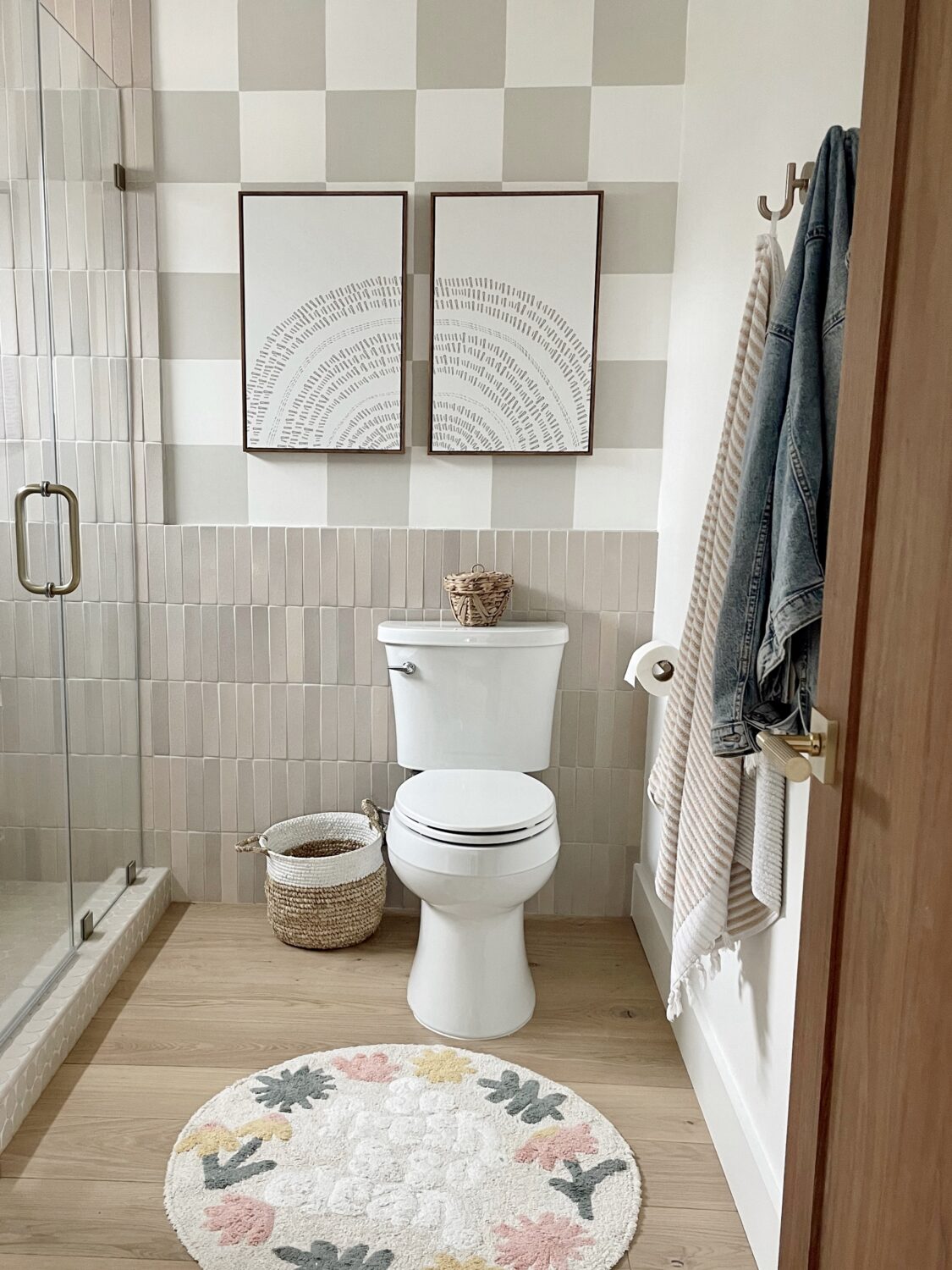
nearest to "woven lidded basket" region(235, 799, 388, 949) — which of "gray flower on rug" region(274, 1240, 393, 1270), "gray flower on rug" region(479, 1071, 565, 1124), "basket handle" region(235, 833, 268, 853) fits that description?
"basket handle" region(235, 833, 268, 853)

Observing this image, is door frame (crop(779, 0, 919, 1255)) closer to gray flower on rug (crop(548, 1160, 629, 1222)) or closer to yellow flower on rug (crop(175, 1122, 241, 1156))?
gray flower on rug (crop(548, 1160, 629, 1222))

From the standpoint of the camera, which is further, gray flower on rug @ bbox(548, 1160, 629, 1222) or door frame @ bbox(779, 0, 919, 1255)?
gray flower on rug @ bbox(548, 1160, 629, 1222)

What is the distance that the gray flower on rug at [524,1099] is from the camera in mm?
1788

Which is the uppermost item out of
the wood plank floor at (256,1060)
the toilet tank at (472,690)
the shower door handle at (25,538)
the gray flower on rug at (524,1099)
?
the shower door handle at (25,538)

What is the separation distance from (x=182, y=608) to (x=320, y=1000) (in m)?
1.07

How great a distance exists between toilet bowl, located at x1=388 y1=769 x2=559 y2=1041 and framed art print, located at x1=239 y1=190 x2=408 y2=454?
0.95 m

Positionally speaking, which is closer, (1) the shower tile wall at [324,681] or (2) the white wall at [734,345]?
(2) the white wall at [734,345]

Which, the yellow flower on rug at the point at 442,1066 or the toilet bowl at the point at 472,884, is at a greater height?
the toilet bowl at the point at 472,884

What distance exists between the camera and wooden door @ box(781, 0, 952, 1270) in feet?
2.39

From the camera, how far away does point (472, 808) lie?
202 centimetres

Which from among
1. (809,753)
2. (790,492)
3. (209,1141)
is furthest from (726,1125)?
(790,492)

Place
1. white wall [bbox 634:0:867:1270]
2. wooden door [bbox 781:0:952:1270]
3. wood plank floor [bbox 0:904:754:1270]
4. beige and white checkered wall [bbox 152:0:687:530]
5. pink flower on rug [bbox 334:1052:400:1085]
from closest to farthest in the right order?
wooden door [bbox 781:0:952:1270] < white wall [bbox 634:0:867:1270] < wood plank floor [bbox 0:904:754:1270] < pink flower on rug [bbox 334:1052:400:1085] < beige and white checkered wall [bbox 152:0:687:530]

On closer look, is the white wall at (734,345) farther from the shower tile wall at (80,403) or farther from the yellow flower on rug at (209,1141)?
the shower tile wall at (80,403)

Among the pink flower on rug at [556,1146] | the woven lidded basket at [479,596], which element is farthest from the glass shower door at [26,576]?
the pink flower on rug at [556,1146]
